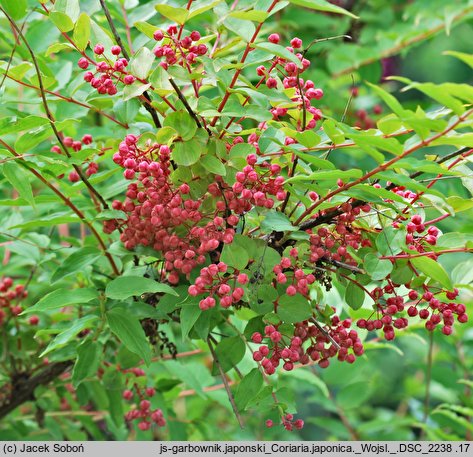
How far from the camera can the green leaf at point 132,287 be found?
819 millimetres

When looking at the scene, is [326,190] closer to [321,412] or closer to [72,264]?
[72,264]

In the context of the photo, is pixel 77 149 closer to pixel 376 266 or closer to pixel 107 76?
pixel 107 76

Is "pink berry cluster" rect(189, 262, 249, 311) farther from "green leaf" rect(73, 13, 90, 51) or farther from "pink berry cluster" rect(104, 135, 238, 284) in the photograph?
"green leaf" rect(73, 13, 90, 51)

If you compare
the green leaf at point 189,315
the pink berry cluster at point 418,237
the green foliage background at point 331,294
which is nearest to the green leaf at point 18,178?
the green foliage background at point 331,294

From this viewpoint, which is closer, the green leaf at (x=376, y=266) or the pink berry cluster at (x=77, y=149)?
the green leaf at (x=376, y=266)

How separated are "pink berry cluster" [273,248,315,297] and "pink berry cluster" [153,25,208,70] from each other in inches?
9.1

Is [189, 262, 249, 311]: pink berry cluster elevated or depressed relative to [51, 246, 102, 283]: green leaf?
elevated

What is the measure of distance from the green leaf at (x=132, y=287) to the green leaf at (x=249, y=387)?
16 cm

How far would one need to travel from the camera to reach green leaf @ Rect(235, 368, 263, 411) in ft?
2.97

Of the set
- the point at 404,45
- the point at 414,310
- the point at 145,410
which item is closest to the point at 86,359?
the point at 145,410

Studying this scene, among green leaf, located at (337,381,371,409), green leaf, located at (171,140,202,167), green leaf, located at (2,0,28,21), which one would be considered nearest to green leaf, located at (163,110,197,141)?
Result: green leaf, located at (171,140,202,167)

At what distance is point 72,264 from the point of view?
98 centimetres

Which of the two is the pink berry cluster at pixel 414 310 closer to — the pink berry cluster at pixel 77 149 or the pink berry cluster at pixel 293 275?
the pink berry cluster at pixel 293 275

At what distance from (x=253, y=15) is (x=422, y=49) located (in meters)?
3.29
